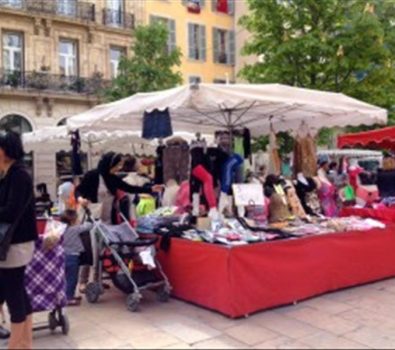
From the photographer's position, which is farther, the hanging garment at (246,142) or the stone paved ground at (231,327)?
the hanging garment at (246,142)

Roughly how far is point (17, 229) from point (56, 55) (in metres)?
22.1

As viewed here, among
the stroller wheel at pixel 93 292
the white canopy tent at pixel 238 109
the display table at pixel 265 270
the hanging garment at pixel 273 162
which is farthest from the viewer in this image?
the hanging garment at pixel 273 162

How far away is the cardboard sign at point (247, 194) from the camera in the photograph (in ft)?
22.2

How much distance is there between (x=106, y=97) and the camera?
78.1 feet

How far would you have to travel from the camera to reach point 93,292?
623cm

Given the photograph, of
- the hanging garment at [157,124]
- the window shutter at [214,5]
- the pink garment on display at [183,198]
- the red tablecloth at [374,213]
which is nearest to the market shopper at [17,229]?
the hanging garment at [157,124]

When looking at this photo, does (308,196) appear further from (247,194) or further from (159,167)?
(159,167)

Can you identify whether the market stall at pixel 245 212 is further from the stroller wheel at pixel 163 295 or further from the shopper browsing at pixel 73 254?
the shopper browsing at pixel 73 254

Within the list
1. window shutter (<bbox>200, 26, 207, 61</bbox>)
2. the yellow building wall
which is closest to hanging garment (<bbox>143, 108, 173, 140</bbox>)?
the yellow building wall

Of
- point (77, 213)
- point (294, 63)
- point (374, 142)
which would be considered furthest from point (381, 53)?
point (77, 213)

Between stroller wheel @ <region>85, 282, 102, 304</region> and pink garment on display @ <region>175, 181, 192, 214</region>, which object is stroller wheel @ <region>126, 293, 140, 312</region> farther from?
pink garment on display @ <region>175, 181, 192, 214</region>

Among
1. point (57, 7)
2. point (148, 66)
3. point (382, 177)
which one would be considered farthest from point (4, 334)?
point (57, 7)

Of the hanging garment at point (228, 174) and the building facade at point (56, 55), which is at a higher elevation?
the building facade at point (56, 55)

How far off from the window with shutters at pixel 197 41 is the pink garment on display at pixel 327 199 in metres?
23.9
